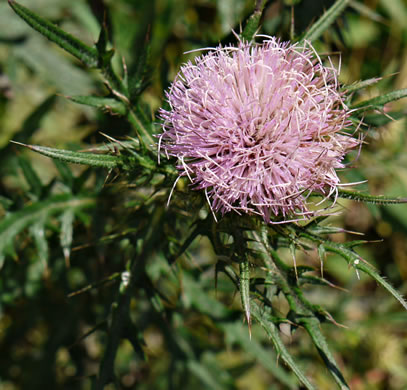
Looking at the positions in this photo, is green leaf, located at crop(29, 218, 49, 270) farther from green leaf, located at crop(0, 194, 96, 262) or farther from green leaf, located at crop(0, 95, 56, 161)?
green leaf, located at crop(0, 95, 56, 161)

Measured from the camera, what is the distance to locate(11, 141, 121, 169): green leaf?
71.3 inches

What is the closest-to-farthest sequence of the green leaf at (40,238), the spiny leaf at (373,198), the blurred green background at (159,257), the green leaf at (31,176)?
the spiny leaf at (373,198), the green leaf at (40,238), the green leaf at (31,176), the blurred green background at (159,257)

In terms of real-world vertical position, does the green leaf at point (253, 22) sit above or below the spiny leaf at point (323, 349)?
above

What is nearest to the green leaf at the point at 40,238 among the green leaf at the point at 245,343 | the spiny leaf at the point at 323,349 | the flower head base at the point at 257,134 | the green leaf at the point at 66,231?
the green leaf at the point at 66,231

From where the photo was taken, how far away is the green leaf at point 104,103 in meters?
2.36

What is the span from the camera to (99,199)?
124 inches

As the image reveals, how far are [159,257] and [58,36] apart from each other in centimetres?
160

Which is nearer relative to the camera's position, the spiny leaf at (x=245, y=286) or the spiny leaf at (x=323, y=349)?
the spiny leaf at (x=245, y=286)

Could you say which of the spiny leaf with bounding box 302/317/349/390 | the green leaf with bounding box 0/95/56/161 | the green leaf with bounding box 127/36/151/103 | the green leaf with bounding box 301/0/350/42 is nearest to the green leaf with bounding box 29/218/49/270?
the green leaf with bounding box 0/95/56/161

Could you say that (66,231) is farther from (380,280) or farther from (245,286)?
(380,280)

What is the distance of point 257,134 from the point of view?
6.70 feet

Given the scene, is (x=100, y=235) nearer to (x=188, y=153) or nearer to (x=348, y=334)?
(x=188, y=153)

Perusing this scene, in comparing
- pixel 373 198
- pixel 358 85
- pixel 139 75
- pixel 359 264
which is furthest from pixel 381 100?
pixel 139 75

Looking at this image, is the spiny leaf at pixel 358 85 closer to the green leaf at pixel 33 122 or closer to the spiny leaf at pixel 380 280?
the spiny leaf at pixel 380 280
